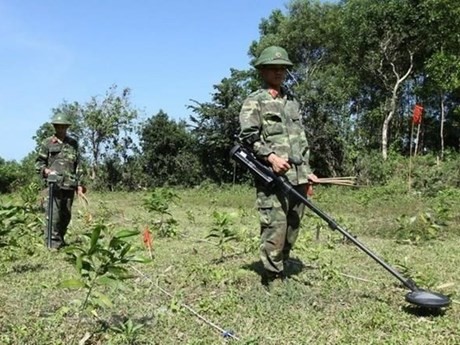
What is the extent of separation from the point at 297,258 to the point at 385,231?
8.97 ft

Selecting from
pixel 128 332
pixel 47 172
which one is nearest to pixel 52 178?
pixel 47 172

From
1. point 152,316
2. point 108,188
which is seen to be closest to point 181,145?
point 108,188

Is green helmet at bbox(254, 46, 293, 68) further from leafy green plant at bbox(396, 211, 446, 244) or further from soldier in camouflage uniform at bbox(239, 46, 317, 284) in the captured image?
leafy green plant at bbox(396, 211, 446, 244)

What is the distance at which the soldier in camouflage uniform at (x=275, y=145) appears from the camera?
14.2 feet

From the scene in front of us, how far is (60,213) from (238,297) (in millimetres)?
3341

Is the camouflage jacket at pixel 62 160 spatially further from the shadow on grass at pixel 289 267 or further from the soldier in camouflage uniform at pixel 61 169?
the shadow on grass at pixel 289 267

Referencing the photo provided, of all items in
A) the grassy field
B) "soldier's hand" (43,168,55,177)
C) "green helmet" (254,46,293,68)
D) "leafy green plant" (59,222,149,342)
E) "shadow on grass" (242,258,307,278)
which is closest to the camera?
"leafy green plant" (59,222,149,342)

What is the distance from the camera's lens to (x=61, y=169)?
22.2 ft

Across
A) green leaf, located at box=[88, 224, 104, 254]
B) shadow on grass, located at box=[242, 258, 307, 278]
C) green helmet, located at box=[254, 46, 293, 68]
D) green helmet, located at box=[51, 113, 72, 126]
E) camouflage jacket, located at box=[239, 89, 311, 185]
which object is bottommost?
shadow on grass, located at box=[242, 258, 307, 278]

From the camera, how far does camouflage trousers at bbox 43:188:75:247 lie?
6793 millimetres

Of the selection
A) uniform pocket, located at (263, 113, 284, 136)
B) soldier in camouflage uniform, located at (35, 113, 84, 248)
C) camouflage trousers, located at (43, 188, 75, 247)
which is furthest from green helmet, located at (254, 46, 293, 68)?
camouflage trousers, located at (43, 188, 75, 247)

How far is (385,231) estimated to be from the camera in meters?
8.01

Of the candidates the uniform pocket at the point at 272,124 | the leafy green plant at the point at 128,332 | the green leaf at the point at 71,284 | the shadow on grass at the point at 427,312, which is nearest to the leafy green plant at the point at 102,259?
the green leaf at the point at 71,284

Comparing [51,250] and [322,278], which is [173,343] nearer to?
[322,278]
